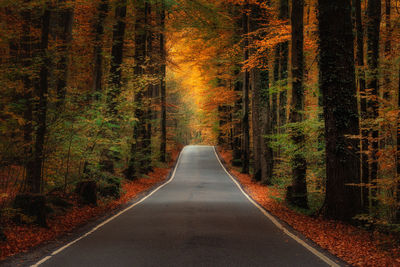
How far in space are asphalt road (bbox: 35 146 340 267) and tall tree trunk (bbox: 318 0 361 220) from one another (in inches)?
81.5

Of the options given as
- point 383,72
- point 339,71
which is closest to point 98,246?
point 339,71

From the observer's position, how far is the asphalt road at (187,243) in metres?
5.59

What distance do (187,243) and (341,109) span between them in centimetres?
528

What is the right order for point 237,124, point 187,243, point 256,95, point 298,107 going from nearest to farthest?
1. point 187,243
2. point 298,107
3. point 256,95
4. point 237,124

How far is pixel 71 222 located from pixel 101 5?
11.1m

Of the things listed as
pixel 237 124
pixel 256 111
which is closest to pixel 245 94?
pixel 256 111

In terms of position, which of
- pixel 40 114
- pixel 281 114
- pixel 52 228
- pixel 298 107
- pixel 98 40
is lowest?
pixel 52 228

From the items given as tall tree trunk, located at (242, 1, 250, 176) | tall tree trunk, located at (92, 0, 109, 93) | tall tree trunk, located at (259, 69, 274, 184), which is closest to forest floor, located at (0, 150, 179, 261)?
tall tree trunk, located at (92, 0, 109, 93)

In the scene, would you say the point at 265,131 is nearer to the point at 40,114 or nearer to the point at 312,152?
the point at 312,152

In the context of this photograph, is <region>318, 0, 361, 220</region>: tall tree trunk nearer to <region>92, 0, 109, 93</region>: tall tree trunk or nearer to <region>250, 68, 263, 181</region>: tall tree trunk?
<region>92, 0, 109, 93</region>: tall tree trunk

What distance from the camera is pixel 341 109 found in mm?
8648

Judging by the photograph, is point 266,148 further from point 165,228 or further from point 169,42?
point 169,42

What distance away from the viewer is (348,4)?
8.75 metres

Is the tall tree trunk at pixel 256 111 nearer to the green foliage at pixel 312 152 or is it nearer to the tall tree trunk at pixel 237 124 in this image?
the green foliage at pixel 312 152
